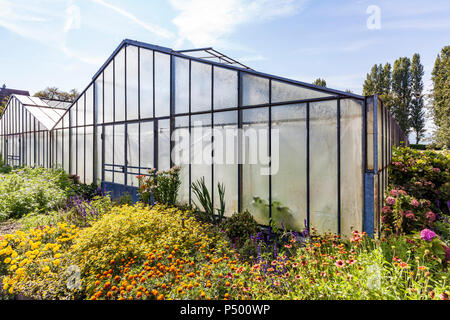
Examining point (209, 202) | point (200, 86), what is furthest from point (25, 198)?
point (200, 86)

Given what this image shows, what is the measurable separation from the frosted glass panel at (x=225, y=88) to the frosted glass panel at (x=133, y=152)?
3.31 m

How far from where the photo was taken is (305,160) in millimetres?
4562

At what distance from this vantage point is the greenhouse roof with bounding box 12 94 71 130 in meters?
13.6

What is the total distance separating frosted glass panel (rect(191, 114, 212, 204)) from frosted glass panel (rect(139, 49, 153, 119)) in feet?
6.39

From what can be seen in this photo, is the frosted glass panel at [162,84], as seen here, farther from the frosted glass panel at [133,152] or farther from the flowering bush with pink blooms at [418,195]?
the flowering bush with pink blooms at [418,195]

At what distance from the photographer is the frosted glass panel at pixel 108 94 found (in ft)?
29.0

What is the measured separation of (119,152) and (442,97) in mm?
27493

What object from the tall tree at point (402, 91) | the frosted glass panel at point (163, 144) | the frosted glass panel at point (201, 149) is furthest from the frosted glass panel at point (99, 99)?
the tall tree at point (402, 91)

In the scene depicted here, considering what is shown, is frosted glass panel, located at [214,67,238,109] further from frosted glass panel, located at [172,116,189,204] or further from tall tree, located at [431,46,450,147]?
tall tree, located at [431,46,450,147]

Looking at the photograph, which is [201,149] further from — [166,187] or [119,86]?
[119,86]

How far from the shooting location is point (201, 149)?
6.11m

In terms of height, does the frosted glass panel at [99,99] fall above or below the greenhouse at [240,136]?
above

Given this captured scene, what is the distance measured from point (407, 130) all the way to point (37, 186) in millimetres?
35678
